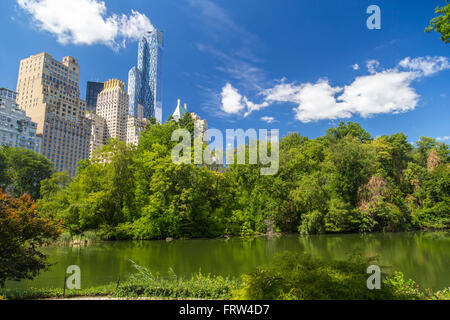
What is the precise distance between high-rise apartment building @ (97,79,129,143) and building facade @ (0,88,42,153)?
53832 millimetres

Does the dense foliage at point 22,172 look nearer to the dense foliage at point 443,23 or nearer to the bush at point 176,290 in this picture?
the bush at point 176,290

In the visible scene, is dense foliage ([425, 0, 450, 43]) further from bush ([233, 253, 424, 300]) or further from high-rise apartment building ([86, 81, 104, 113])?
high-rise apartment building ([86, 81, 104, 113])

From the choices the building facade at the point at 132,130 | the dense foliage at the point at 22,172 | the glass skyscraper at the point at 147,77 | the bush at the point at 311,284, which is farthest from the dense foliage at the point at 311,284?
the glass skyscraper at the point at 147,77

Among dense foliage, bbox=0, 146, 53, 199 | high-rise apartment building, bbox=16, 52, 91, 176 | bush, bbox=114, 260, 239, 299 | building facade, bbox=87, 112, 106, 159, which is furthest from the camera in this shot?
building facade, bbox=87, 112, 106, 159

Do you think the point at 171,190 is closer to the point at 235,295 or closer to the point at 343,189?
the point at 343,189

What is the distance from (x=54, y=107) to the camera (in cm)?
9912

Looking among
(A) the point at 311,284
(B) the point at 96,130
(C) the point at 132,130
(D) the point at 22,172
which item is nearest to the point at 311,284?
(A) the point at 311,284

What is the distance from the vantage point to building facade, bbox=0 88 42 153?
7550 cm

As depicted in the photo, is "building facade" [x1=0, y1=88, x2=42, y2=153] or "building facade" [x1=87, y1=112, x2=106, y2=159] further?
"building facade" [x1=87, y1=112, x2=106, y2=159]

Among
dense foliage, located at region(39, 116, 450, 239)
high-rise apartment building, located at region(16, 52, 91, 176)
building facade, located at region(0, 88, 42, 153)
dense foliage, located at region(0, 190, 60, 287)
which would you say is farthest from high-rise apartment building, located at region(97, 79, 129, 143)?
dense foliage, located at region(0, 190, 60, 287)

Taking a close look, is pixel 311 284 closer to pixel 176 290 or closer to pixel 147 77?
pixel 176 290

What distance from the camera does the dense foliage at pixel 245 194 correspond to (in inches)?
955

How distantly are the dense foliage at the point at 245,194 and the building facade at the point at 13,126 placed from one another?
57.7 m
